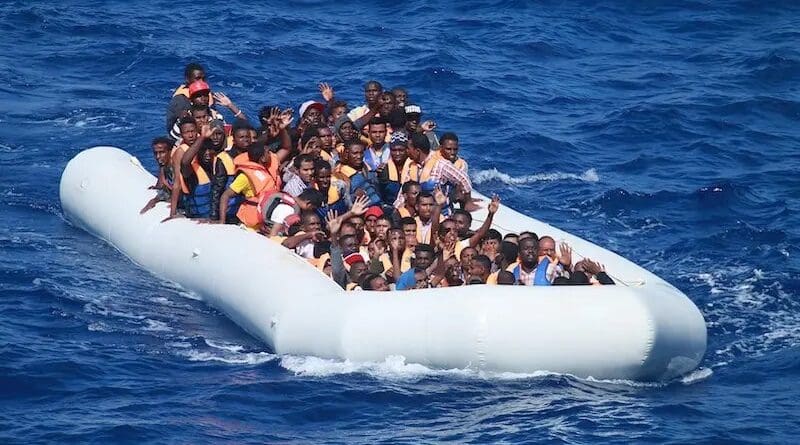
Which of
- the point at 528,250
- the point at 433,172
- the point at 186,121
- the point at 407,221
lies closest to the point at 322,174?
the point at 407,221

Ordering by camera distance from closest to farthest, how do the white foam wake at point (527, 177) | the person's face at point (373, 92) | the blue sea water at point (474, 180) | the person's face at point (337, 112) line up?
the blue sea water at point (474, 180)
the person's face at point (373, 92)
the person's face at point (337, 112)
the white foam wake at point (527, 177)

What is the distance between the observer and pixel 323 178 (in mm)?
14578

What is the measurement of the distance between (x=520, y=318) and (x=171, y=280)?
4.46m

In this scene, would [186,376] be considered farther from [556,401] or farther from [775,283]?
[775,283]

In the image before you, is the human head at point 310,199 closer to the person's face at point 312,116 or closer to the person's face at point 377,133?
the person's face at point 377,133

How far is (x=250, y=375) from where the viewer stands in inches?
510

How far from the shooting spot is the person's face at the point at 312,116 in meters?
15.9

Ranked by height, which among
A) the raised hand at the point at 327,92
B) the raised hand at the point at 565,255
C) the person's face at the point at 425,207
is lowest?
the raised hand at the point at 565,255

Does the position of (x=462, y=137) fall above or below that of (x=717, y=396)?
above

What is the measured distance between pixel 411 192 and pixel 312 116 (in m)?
1.86

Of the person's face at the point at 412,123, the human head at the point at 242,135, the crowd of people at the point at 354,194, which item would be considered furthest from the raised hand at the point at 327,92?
the human head at the point at 242,135

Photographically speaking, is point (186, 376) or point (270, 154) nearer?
point (186, 376)

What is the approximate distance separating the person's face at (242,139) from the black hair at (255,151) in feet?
0.18

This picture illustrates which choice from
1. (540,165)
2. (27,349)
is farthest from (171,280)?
(540,165)
